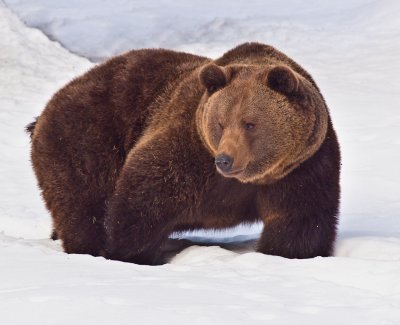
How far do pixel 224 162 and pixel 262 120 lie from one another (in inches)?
16.2

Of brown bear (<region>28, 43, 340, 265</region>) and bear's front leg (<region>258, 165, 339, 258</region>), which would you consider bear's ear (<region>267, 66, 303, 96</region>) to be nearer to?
brown bear (<region>28, 43, 340, 265</region>)

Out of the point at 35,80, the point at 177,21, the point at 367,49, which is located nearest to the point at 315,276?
the point at 35,80

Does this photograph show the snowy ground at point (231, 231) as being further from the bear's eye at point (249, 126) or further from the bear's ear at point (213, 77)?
the bear's ear at point (213, 77)

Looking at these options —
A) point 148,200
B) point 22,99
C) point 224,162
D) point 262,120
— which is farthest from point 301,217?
point 22,99

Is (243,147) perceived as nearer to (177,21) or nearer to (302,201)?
(302,201)

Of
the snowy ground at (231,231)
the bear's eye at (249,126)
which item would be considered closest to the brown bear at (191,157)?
the bear's eye at (249,126)

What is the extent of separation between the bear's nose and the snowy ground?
0.54 m

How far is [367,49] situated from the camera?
15.0 meters

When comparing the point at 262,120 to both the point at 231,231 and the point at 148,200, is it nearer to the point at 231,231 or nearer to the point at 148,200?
the point at 148,200

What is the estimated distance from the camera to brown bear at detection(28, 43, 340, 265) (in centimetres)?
557

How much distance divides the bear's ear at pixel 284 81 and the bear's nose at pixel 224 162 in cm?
56

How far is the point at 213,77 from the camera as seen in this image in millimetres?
5680

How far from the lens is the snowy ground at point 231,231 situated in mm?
4094

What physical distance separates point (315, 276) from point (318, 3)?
13.9m
